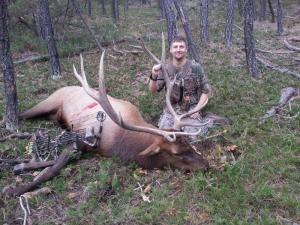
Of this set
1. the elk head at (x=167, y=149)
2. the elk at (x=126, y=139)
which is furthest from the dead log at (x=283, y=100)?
the elk head at (x=167, y=149)

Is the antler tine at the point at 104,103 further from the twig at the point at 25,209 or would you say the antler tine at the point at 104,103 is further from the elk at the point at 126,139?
the twig at the point at 25,209

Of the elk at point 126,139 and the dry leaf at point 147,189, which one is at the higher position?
the elk at point 126,139

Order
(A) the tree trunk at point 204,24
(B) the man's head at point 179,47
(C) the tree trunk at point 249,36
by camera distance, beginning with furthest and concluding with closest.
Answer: (A) the tree trunk at point 204,24, (C) the tree trunk at point 249,36, (B) the man's head at point 179,47

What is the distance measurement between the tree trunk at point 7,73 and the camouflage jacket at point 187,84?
6.77 feet

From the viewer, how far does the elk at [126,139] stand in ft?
15.5

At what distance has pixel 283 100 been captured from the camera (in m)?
7.09

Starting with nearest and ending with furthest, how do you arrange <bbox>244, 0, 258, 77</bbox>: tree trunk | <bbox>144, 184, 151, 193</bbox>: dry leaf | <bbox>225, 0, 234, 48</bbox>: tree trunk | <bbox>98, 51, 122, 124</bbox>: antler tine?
<bbox>144, 184, 151, 193</bbox>: dry leaf → <bbox>98, 51, 122, 124</bbox>: antler tine → <bbox>244, 0, 258, 77</bbox>: tree trunk → <bbox>225, 0, 234, 48</bbox>: tree trunk

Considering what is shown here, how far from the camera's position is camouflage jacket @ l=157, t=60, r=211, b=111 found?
20.2ft

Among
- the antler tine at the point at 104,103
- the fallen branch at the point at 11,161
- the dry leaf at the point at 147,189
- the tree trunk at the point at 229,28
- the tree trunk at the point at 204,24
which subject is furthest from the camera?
the tree trunk at the point at 204,24

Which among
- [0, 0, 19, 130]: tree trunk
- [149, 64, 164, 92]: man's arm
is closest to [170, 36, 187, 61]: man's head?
[149, 64, 164, 92]: man's arm

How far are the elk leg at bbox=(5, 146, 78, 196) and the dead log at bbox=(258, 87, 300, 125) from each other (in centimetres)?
270

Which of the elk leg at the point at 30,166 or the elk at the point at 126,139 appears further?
the elk leg at the point at 30,166

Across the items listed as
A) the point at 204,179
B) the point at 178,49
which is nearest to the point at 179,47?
the point at 178,49

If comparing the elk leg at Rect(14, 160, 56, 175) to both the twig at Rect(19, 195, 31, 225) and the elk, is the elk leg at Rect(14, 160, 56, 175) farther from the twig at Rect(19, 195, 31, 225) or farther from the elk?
the twig at Rect(19, 195, 31, 225)
